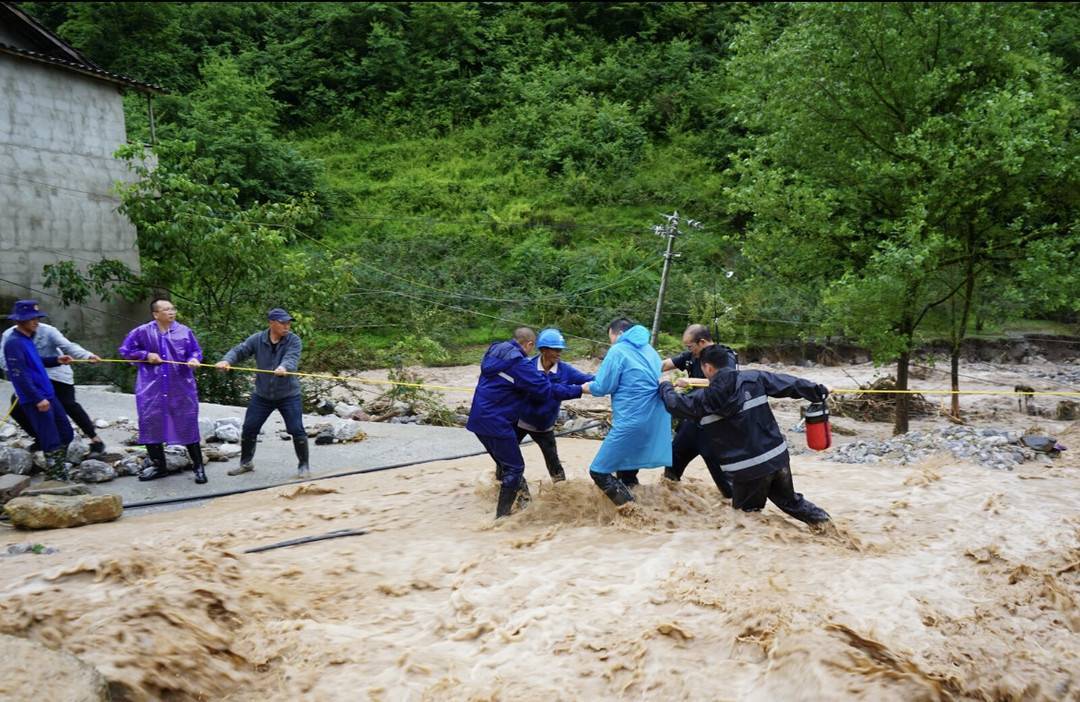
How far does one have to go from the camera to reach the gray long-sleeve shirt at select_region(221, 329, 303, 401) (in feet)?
26.6

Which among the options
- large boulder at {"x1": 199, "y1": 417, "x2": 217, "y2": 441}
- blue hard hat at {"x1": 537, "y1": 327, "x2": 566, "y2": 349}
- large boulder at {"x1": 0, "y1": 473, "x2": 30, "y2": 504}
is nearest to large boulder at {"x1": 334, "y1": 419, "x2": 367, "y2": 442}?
large boulder at {"x1": 199, "y1": 417, "x2": 217, "y2": 441}

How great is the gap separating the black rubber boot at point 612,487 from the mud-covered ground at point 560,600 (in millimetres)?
131

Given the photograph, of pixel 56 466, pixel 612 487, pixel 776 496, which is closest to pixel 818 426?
pixel 776 496

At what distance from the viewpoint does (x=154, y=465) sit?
8.15 meters

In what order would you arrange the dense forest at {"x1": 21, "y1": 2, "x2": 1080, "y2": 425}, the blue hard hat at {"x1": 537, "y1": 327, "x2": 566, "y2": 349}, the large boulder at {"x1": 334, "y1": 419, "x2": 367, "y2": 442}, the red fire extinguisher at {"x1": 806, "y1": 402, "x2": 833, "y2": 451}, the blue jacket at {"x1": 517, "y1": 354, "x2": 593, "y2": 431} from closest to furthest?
1. the red fire extinguisher at {"x1": 806, "y1": 402, "x2": 833, "y2": 451}
2. the blue hard hat at {"x1": 537, "y1": 327, "x2": 566, "y2": 349}
3. the blue jacket at {"x1": 517, "y1": 354, "x2": 593, "y2": 431}
4. the large boulder at {"x1": 334, "y1": 419, "x2": 367, "y2": 442}
5. the dense forest at {"x1": 21, "y1": 2, "x2": 1080, "y2": 425}

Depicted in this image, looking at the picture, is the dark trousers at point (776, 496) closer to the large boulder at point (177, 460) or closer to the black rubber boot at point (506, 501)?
the black rubber boot at point (506, 501)

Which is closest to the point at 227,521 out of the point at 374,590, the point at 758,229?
the point at 374,590

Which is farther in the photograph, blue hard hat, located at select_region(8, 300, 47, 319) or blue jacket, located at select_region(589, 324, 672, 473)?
blue hard hat, located at select_region(8, 300, 47, 319)

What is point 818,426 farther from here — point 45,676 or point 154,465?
point 154,465

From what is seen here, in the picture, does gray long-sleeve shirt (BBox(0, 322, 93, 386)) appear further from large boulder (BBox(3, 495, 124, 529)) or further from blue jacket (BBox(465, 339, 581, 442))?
blue jacket (BBox(465, 339, 581, 442))

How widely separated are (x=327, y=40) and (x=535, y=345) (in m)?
40.0

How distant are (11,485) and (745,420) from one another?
631 cm

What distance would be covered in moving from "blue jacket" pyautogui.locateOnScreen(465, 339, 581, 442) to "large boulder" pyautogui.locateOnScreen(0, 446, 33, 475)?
456 cm

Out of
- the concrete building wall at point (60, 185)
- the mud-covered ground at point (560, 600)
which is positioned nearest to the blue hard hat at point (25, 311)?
the mud-covered ground at point (560, 600)
